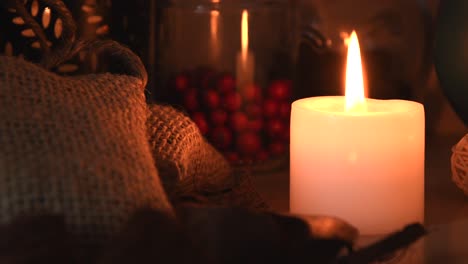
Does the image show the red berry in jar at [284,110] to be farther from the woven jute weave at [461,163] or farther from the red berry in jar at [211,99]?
the woven jute weave at [461,163]

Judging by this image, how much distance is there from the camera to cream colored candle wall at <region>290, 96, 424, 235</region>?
59 cm

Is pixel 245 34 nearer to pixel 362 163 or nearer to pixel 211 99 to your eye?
pixel 211 99

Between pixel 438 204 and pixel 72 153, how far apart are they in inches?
14.9

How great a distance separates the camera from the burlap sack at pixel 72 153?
17.7 inches

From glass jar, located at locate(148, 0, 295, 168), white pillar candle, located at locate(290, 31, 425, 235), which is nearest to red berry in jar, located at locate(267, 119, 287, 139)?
glass jar, located at locate(148, 0, 295, 168)

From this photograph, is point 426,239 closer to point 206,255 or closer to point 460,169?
point 460,169

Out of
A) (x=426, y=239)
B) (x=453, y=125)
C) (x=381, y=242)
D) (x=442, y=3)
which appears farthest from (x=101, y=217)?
(x=453, y=125)

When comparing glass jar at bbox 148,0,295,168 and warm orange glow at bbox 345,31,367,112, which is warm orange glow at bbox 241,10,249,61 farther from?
warm orange glow at bbox 345,31,367,112

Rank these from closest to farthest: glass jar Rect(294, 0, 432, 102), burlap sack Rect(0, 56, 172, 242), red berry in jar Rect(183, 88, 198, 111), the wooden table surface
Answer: burlap sack Rect(0, 56, 172, 242), the wooden table surface, red berry in jar Rect(183, 88, 198, 111), glass jar Rect(294, 0, 432, 102)

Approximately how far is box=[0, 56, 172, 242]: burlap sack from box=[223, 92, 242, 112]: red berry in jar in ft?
0.74

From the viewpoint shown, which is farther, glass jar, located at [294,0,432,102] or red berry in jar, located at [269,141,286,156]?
glass jar, located at [294,0,432,102]

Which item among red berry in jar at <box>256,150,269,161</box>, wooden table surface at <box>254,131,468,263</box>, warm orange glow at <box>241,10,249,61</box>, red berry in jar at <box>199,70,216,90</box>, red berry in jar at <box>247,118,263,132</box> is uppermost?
warm orange glow at <box>241,10,249,61</box>

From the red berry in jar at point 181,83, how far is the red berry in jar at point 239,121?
0.17 ft

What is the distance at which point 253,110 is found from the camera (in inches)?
30.8
